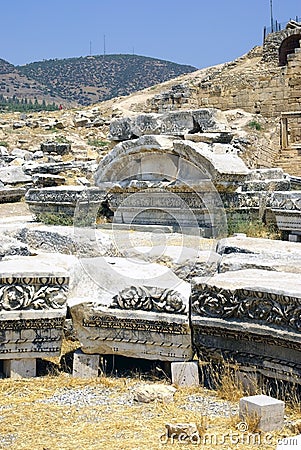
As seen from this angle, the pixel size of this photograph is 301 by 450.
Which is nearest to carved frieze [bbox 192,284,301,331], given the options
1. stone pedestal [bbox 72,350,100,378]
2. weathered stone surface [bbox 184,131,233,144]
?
stone pedestal [bbox 72,350,100,378]

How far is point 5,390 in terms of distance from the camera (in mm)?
4043

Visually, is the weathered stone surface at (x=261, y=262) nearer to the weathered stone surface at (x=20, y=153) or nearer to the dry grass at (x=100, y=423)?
the dry grass at (x=100, y=423)

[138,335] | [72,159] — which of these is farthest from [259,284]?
[72,159]

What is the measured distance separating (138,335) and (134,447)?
3.68 ft

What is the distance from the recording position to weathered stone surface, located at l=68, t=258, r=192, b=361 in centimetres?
418

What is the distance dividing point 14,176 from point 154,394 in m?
9.82

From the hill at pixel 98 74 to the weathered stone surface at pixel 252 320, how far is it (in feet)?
315

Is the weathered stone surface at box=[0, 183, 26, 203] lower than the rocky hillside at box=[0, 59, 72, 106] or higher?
lower

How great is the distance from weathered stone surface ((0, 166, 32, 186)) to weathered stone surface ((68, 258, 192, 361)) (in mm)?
8745

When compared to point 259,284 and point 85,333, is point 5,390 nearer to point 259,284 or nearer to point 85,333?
point 85,333

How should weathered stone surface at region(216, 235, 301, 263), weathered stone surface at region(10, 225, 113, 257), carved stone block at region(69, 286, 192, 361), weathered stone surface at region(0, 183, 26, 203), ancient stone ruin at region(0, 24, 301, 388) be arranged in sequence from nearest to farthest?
ancient stone ruin at region(0, 24, 301, 388)
carved stone block at region(69, 286, 192, 361)
weathered stone surface at region(216, 235, 301, 263)
weathered stone surface at region(10, 225, 113, 257)
weathered stone surface at region(0, 183, 26, 203)

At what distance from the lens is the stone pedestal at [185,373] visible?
13.4 feet

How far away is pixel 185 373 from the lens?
13.5ft

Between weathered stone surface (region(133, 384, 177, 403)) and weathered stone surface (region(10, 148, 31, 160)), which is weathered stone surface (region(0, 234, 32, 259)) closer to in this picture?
weathered stone surface (region(133, 384, 177, 403))
